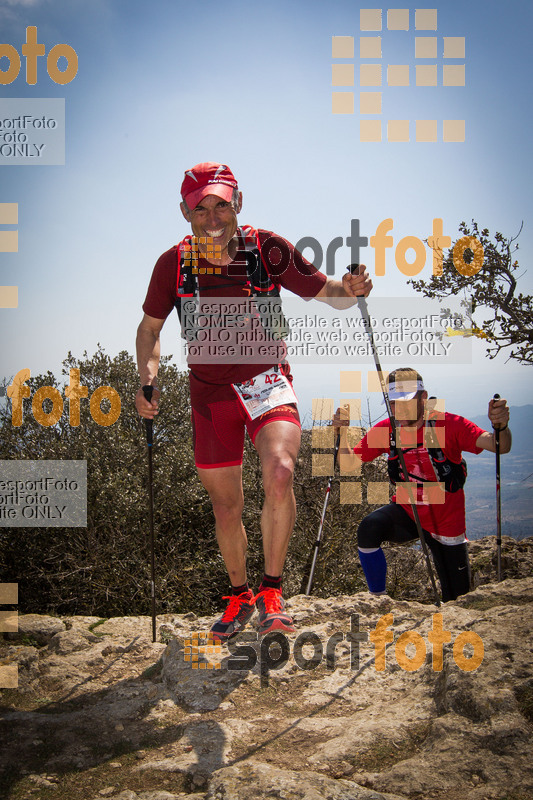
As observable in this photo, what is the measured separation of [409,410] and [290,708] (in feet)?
9.80

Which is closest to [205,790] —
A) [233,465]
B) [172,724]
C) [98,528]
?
[172,724]

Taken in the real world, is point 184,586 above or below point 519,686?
below

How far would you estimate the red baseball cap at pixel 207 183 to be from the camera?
383 centimetres

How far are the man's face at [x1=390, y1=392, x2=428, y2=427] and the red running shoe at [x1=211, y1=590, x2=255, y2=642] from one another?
224 centimetres

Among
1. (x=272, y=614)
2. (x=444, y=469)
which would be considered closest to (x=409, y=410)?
(x=444, y=469)

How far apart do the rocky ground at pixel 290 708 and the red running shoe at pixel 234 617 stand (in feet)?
0.37

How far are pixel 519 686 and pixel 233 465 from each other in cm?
204

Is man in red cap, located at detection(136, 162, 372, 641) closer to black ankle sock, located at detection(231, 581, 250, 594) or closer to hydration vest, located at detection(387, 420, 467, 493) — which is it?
black ankle sock, located at detection(231, 581, 250, 594)

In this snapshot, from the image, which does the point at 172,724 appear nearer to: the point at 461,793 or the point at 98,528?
the point at 461,793

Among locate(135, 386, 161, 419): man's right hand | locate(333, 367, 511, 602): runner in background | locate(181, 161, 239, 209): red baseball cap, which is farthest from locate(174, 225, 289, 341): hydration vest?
locate(333, 367, 511, 602): runner in background

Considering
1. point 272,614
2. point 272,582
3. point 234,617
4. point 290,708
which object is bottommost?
point 290,708

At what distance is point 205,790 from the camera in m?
2.57

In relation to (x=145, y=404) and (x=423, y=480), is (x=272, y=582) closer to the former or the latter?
(x=145, y=404)

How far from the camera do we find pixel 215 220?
388 cm
